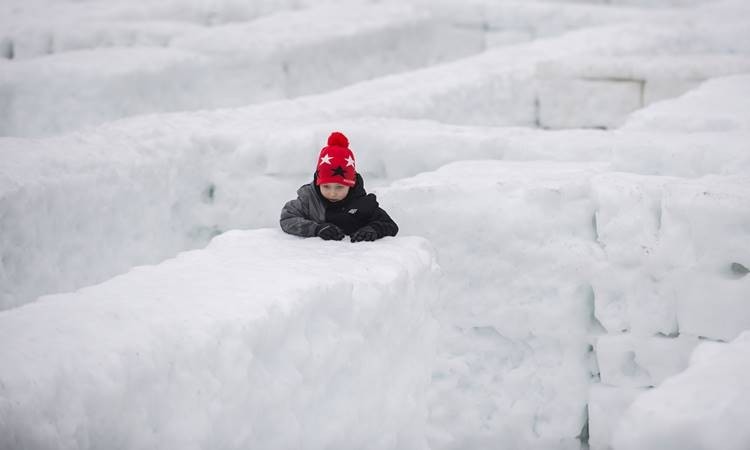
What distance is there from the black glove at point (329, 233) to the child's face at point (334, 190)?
18 centimetres

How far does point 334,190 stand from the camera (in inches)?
188

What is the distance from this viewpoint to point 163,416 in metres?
3.07

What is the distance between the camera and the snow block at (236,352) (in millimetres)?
2828

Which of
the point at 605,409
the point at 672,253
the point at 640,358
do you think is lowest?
the point at 605,409

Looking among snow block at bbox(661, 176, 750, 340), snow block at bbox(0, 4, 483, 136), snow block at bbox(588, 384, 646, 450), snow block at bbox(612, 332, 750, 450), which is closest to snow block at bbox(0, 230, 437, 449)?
snow block at bbox(588, 384, 646, 450)

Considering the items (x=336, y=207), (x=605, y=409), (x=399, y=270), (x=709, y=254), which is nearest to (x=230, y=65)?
(x=336, y=207)

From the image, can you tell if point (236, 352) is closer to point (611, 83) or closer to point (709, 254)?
point (709, 254)

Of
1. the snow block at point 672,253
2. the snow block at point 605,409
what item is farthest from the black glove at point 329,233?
the snow block at point 605,409

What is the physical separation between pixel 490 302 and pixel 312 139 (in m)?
1.98

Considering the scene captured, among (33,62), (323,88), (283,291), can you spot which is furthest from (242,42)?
(283,291)

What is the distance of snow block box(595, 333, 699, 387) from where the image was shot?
4660 millimetres

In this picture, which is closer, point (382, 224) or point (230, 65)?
point (382, 224)

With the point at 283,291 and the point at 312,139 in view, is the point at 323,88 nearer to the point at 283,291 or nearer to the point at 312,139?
→ the point at 312,139

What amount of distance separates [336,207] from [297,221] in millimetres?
224
